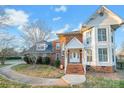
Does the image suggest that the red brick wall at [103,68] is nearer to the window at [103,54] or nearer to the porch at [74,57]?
the window at [103,54]

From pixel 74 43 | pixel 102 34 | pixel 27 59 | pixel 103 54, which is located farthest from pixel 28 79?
pixel 102 34

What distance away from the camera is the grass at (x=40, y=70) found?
7.70 meters

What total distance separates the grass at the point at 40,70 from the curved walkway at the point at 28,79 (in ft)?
0.27

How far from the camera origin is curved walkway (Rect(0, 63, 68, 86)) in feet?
25.1

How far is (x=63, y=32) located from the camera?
7723 mm

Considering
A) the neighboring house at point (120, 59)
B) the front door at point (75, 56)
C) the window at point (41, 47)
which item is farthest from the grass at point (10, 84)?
the neighboring house at point (120, 59)

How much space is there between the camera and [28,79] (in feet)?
25.4

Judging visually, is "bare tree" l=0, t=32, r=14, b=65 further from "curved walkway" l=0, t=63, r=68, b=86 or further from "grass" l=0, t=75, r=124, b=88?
"grass" l=0, t=75, r=124, b=88

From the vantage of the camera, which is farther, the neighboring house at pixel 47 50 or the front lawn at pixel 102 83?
the neighboring house at pixel 47 50

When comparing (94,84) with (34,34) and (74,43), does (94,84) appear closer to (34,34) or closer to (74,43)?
(74,43)
